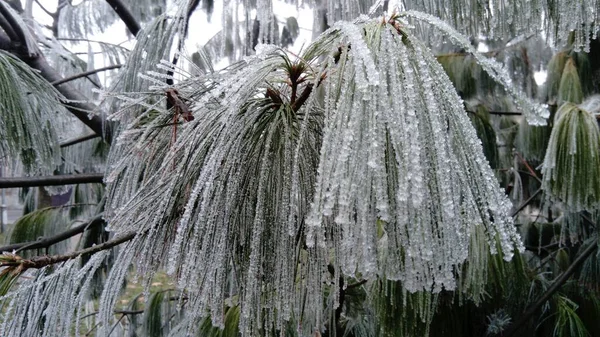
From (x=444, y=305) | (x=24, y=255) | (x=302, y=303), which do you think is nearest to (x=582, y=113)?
(x=444, y=305)

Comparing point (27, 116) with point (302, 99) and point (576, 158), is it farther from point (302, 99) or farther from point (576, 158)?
point (576, 158)

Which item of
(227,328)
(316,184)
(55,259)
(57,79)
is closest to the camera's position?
(316,184)

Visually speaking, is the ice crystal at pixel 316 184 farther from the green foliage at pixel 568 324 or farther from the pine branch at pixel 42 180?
the green foliage at pixel 568 324

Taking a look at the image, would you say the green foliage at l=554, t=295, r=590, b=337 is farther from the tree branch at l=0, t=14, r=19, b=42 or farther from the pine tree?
the tree branch at l=0, t=14, r=19, b=42

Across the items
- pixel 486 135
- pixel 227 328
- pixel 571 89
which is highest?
pixel 571 89

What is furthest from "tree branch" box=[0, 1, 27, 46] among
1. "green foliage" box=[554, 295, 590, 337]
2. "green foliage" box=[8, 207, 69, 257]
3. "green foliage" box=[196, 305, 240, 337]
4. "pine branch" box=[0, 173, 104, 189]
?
"green foliage" box=[554, 295, 590, 337]

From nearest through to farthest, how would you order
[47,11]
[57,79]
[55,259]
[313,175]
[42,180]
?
1. [313,175]
2. [55,259]
3. [42,180]
4. [57,79]
5. [47,11]

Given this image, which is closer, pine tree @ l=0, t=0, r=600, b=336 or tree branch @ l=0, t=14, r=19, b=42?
pine tree @ l=0, t=0, r=600, b=336

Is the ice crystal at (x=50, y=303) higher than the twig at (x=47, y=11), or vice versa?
the twig at (x=47, y=11)

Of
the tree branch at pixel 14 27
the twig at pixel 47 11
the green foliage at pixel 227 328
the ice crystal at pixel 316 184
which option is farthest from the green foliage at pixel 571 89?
the twig at pixel 47 11

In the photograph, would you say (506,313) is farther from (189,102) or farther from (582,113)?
(189,102)

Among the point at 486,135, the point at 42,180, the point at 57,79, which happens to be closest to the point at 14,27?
the point at 57,79

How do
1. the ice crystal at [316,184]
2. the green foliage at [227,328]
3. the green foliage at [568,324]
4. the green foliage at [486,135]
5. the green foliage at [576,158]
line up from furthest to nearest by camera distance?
the green foliage at [486,135] < the green foliage at [568,324] < the green foliage at [576,158] < the green foliage at [227,328] < the ice crystal at [316,184]
